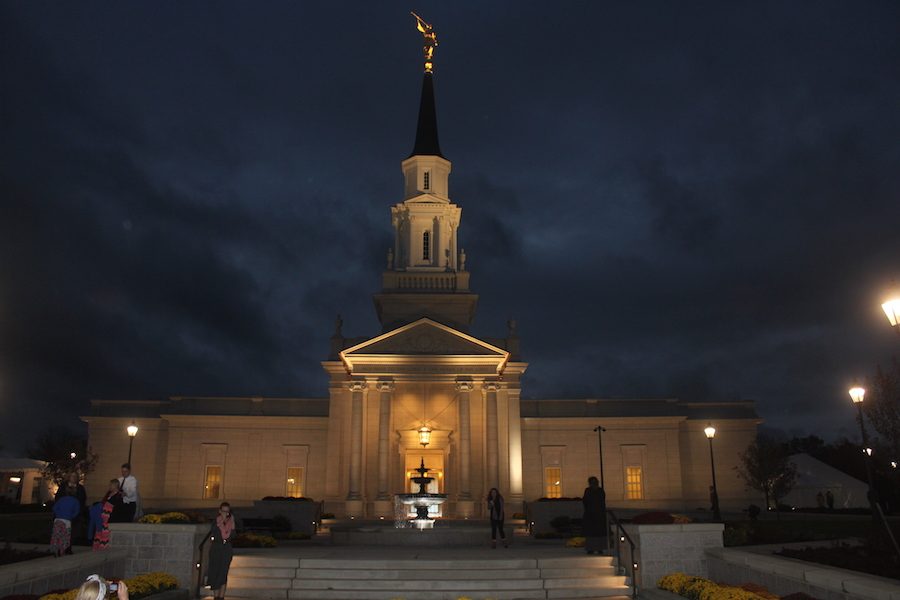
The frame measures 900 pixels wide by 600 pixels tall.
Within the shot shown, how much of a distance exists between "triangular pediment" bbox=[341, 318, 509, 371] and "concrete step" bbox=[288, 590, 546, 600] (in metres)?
26.9

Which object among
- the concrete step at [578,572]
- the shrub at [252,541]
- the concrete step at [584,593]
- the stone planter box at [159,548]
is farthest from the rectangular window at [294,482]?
the concrete step at [584,593]

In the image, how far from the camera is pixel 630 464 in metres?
50.8

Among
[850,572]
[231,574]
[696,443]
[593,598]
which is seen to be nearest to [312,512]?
[231,574]

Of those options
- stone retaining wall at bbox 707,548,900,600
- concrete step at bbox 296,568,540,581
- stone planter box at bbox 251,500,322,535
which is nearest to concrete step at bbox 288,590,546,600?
concrete step at bbox 296,568,540,581

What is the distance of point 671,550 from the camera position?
18328 millimetres

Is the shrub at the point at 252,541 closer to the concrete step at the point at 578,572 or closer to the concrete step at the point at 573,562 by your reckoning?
the concrete step at the point at 573,562

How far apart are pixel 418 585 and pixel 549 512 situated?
57.0 ft

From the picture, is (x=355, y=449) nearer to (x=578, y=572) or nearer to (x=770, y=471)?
(x=578, y=572)

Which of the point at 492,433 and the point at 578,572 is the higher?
the point at 492,433

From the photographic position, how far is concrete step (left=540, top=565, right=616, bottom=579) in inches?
749

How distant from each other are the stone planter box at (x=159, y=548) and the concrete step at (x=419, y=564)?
2890mm

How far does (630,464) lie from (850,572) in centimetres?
3830

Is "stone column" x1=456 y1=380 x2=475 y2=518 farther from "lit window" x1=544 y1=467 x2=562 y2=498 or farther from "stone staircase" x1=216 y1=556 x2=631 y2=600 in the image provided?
"stone staircase" x1=216 y1=556 x2=631 y2=600

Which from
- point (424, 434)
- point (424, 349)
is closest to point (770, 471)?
point (424, 434)
